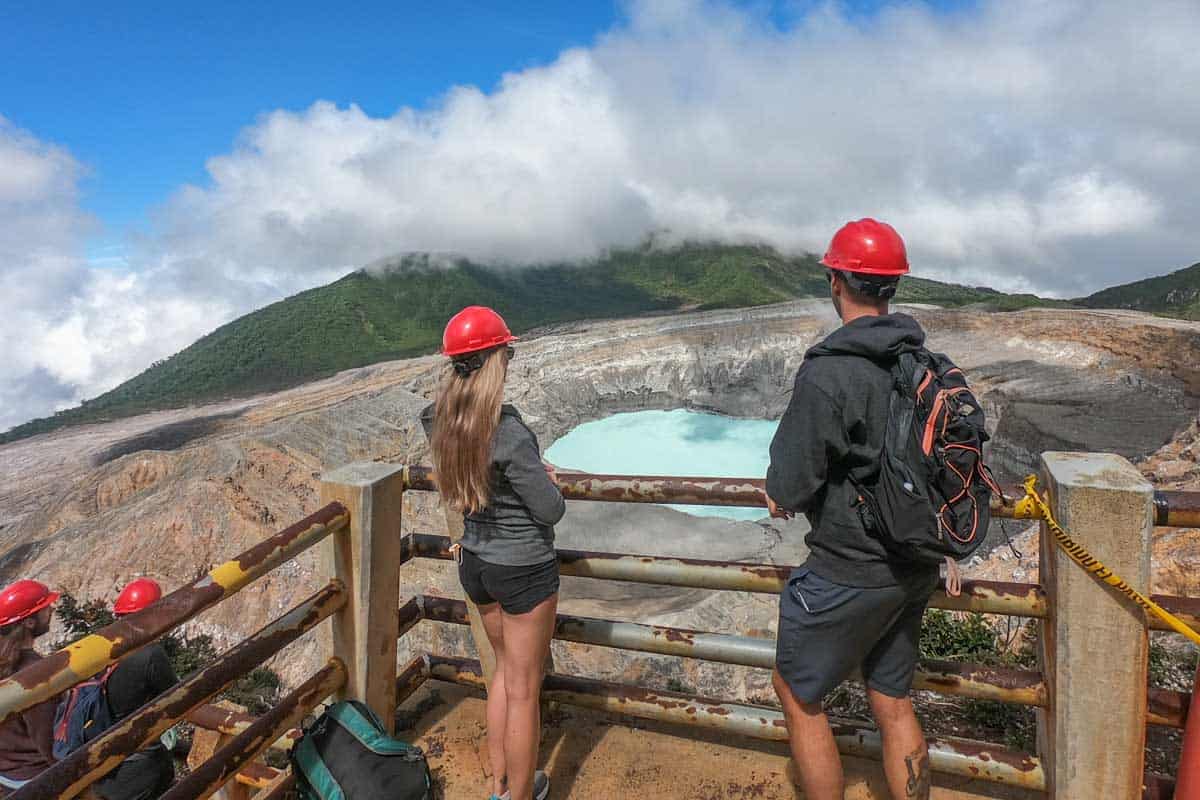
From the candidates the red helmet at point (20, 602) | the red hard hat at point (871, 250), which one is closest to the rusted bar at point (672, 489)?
the red hard hat at point (871, 250)

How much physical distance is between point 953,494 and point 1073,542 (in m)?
0.63

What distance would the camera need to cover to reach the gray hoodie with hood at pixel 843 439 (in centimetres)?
204

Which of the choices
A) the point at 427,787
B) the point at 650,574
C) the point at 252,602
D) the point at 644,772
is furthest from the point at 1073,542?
the point at 252,602

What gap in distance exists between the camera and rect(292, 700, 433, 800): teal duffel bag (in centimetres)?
270

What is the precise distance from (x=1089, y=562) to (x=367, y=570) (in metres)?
2.73

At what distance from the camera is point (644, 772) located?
10.8ft

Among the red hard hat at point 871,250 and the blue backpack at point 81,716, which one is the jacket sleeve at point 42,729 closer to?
the blue backpack at point 81,716

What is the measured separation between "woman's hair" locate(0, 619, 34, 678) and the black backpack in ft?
12.8

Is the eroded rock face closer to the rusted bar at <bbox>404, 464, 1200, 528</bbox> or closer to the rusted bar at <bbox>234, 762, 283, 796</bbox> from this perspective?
the rusted bar at <bbox>234, 762, 283, 796</bbox>

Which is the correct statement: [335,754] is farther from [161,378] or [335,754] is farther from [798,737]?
[161,378]

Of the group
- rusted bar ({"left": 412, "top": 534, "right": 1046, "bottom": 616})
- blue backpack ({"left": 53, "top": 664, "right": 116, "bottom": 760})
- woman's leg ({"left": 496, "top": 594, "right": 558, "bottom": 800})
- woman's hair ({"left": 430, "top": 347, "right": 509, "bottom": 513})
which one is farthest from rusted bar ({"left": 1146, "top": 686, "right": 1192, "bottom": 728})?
blue backpack ({"left": 53, "top": 664, "right": 116, "bottom": 760})

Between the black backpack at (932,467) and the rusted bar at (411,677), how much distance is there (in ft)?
8.92

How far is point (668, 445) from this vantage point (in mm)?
36438

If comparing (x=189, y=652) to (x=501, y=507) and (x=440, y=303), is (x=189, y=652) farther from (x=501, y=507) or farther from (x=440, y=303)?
(x=440, y=303)
